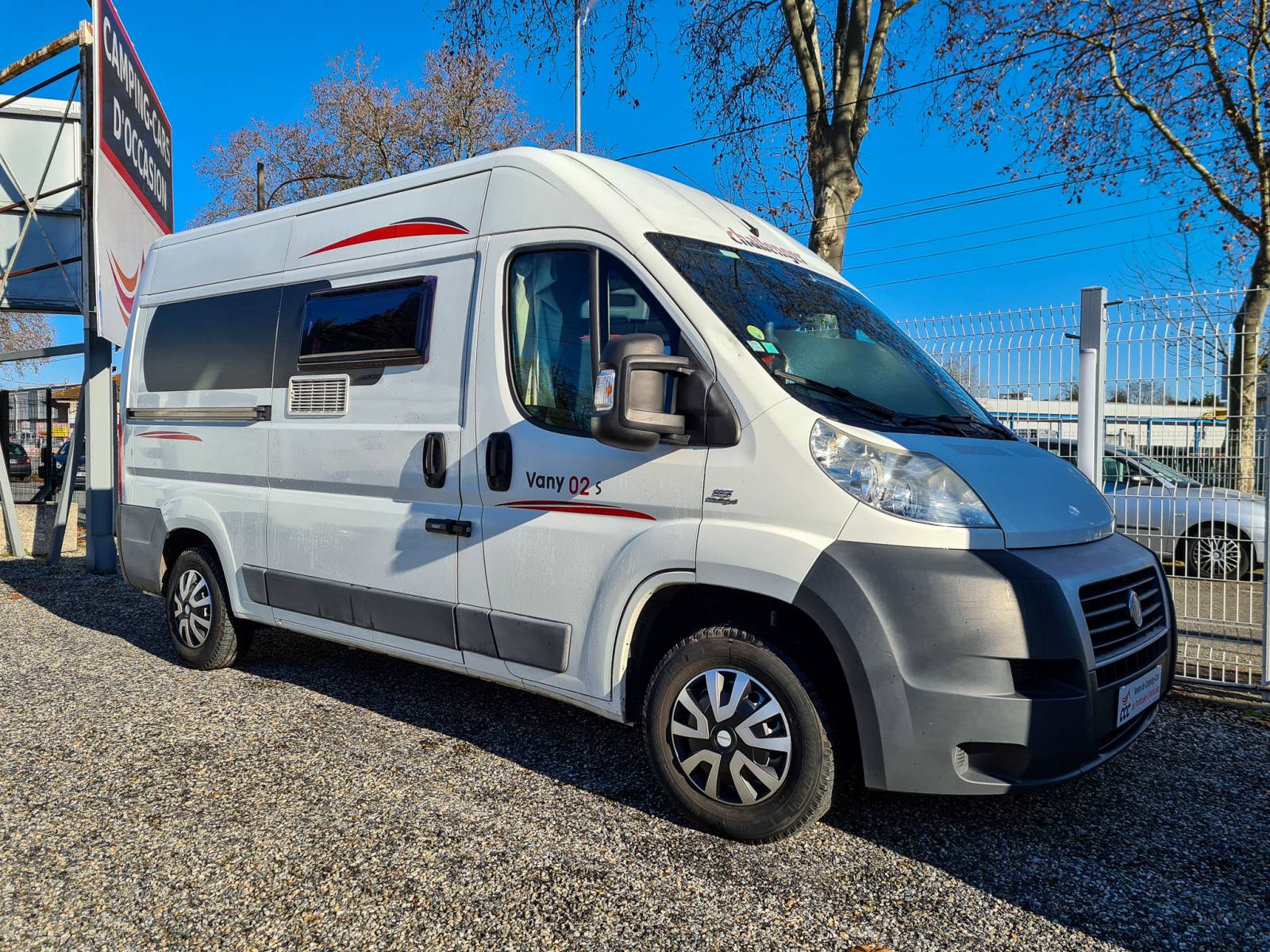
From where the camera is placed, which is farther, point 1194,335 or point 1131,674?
point 1194,335

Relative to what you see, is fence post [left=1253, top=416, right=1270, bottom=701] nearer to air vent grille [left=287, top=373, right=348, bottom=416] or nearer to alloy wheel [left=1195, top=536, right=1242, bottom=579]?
alloy wheel [left=1195, top=536, right=1242, bottom=579]

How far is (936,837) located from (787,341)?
1.90 metres

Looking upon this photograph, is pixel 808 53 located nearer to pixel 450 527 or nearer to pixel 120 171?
pixel 120 171

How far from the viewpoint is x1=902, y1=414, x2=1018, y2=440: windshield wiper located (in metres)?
3.41

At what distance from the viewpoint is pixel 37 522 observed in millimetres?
11969

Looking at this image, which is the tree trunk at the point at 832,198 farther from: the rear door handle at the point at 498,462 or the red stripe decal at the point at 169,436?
the rear door handle at the point at 498,462

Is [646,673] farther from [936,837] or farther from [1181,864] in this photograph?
[1181,864]

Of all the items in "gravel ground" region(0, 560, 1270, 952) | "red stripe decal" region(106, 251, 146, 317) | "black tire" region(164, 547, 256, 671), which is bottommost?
"gravel ground" region(0, 560, 1270, 952)

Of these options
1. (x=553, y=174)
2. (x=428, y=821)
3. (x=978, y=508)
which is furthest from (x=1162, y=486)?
(x=428, y=821)

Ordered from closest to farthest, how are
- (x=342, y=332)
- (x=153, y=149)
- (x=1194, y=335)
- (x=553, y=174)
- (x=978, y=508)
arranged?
(x=978, y=508)
(x=553, y=174)
(x=342, y=332)
(x=1194, y=335)
(x=153, y=149)

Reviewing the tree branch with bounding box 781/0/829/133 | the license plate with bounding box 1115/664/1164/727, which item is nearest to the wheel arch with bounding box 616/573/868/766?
the license plate with bounding box 1115/664/1164/727

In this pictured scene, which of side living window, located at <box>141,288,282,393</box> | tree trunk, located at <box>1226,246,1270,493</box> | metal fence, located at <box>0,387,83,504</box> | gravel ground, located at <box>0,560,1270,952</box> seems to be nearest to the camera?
gravel ground, located at <box>0,560,1270,952</box>

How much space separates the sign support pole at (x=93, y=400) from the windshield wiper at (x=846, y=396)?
892cm

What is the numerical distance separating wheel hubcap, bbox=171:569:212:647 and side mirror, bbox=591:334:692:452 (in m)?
3.44
